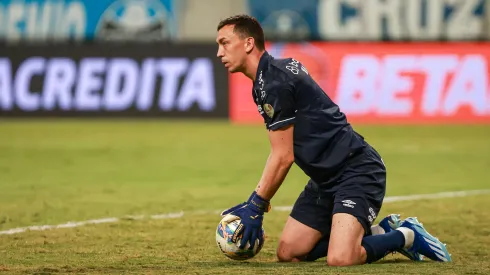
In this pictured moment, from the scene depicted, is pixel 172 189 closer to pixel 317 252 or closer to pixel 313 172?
pixel 317 252

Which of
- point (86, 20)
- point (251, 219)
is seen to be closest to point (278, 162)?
point (251, 219)

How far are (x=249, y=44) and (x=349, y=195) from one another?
1274 millimetres

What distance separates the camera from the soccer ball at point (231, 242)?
6.69m

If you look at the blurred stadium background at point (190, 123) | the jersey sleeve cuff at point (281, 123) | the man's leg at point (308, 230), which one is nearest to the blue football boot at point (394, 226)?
the blurred stadium background at point (190, 123)

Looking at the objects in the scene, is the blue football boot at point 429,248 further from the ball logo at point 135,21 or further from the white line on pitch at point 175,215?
the ball logo at point 135,21

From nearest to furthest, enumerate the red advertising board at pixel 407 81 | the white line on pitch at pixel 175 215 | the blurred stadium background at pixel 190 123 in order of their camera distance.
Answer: the blurred stadium background at pixel 190 123 < the white line on pitch at pixel 175 215 < the red advertising board at pixel 407 81

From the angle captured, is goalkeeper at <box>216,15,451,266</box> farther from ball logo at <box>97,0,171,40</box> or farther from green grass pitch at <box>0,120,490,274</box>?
ball logo at <box>97,0,171,40</box>

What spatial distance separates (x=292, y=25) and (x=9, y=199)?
15.2 m

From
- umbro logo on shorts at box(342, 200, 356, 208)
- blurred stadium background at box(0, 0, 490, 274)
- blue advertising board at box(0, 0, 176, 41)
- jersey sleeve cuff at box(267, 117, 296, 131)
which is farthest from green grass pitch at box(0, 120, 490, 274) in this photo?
blue advertising board at box(0, 0, 176, 41)

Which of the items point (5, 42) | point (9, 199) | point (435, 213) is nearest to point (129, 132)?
point (5, 42)

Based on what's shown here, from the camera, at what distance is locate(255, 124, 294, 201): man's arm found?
21.7 feet

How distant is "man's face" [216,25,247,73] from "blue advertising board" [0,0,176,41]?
18565mm

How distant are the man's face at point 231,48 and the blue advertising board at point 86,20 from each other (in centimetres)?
1856

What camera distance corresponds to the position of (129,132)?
64.4 feet
